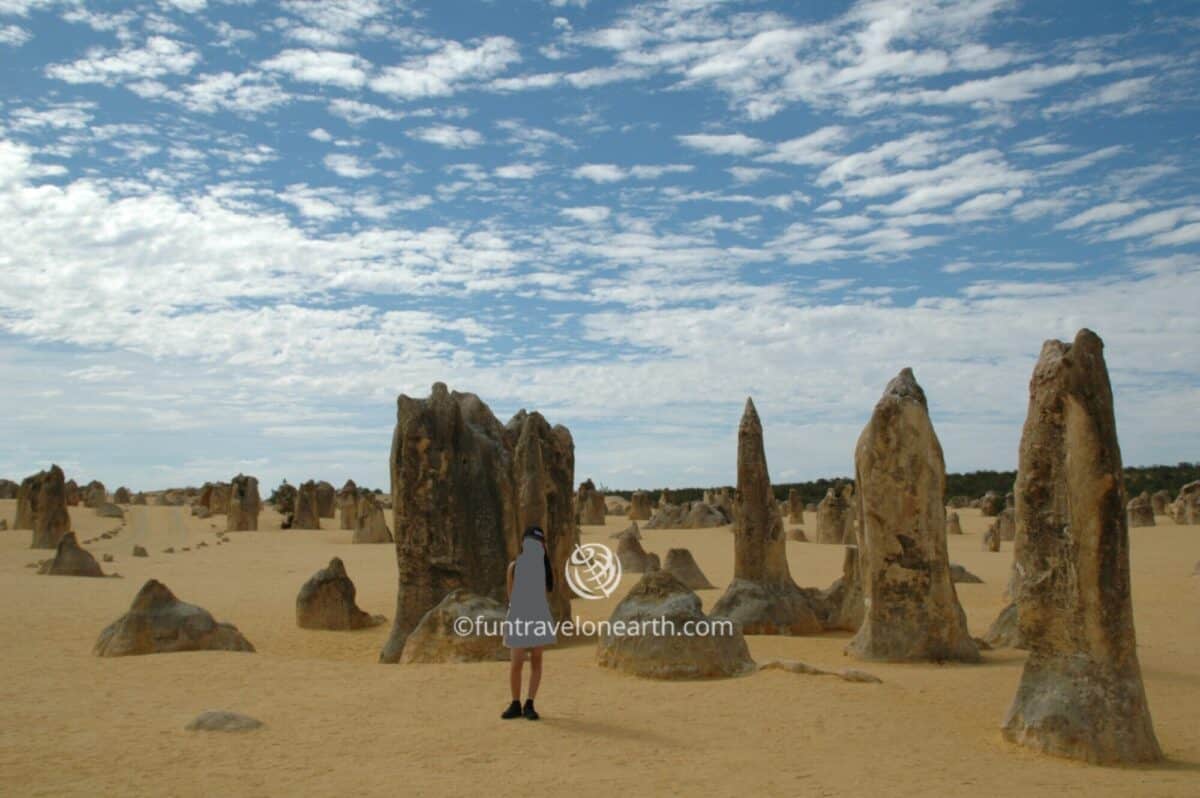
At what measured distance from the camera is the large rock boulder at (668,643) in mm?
9805

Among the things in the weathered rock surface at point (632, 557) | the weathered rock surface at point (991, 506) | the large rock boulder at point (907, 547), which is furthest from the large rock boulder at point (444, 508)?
the weathered rock surface at point (991, 506)

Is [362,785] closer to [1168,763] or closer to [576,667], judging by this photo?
[576,667]

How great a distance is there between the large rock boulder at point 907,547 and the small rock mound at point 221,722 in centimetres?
637

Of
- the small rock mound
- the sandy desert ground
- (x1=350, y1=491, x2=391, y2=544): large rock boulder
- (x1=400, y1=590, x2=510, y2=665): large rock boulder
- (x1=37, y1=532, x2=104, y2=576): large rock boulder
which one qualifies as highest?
(x1=350, y1=491, x2=391, y2=544): large rock boulder

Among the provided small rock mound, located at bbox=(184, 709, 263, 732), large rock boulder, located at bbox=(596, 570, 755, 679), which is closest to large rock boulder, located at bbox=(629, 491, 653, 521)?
large rock boulder, located at bbox=(596, 570, 755, 679)

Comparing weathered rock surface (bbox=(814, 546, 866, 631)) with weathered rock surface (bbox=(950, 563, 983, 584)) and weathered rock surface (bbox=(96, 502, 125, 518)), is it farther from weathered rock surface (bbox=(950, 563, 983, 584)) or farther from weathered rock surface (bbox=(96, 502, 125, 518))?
weathered rock surface (bbox=(96, 502, 125, 518))

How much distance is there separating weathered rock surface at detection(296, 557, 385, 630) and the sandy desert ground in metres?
1.38

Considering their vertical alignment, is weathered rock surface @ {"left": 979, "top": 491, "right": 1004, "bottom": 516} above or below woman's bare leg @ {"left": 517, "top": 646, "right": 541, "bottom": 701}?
above

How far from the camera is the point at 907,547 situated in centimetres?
1091

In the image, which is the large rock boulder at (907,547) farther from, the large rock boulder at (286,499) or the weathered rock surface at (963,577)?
the large rock boulder at (286,499)

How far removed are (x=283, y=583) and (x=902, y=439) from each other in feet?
48.0

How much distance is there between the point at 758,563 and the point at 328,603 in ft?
20.9

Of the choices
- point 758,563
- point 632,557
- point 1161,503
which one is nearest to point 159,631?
point 758,563

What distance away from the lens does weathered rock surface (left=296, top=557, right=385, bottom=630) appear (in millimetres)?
15391
